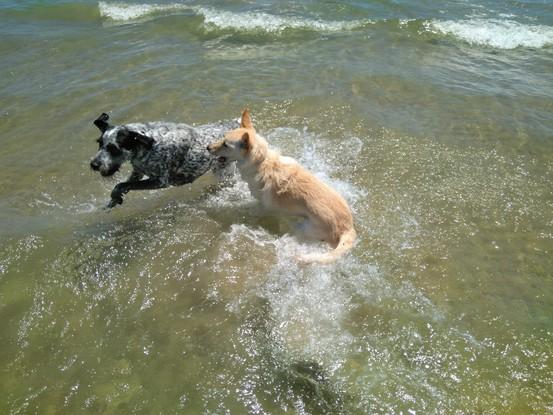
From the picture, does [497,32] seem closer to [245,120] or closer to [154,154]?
[245,120]

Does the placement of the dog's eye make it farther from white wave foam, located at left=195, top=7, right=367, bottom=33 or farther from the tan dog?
white wave foam, located at left=195, top=7, right=367, bottom=33

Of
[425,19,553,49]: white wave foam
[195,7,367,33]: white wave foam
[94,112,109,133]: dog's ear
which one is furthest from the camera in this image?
[195,7,367,33]: white wave foam

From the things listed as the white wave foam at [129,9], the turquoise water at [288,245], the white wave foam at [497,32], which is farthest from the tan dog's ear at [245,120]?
the white wave foam at [129,9]

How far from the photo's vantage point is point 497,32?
455 inches

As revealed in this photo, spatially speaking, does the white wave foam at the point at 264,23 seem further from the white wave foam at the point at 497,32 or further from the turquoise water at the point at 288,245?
the white wave foam at the point at 497,32

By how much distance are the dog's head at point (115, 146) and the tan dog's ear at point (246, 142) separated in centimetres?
117

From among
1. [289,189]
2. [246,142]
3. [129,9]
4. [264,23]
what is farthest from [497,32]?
[129,9]

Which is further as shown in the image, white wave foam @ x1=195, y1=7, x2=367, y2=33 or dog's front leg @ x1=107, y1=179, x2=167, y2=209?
white wave foam @ x1=195, y1=7, x2=367, y2=33

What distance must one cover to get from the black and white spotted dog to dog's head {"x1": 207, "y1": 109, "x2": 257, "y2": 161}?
1.50ft

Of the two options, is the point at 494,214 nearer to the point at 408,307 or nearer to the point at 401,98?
the point at 408,307

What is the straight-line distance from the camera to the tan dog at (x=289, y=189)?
5059 millimetres

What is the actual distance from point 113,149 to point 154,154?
477mm

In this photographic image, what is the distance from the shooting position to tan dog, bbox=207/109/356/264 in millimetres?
5059

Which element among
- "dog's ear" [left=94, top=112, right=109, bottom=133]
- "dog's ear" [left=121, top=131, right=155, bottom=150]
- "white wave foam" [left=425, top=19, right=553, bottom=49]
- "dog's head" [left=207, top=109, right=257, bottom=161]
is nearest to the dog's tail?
"dog's head" [left=207, top=109, right=257, bottom=161]
